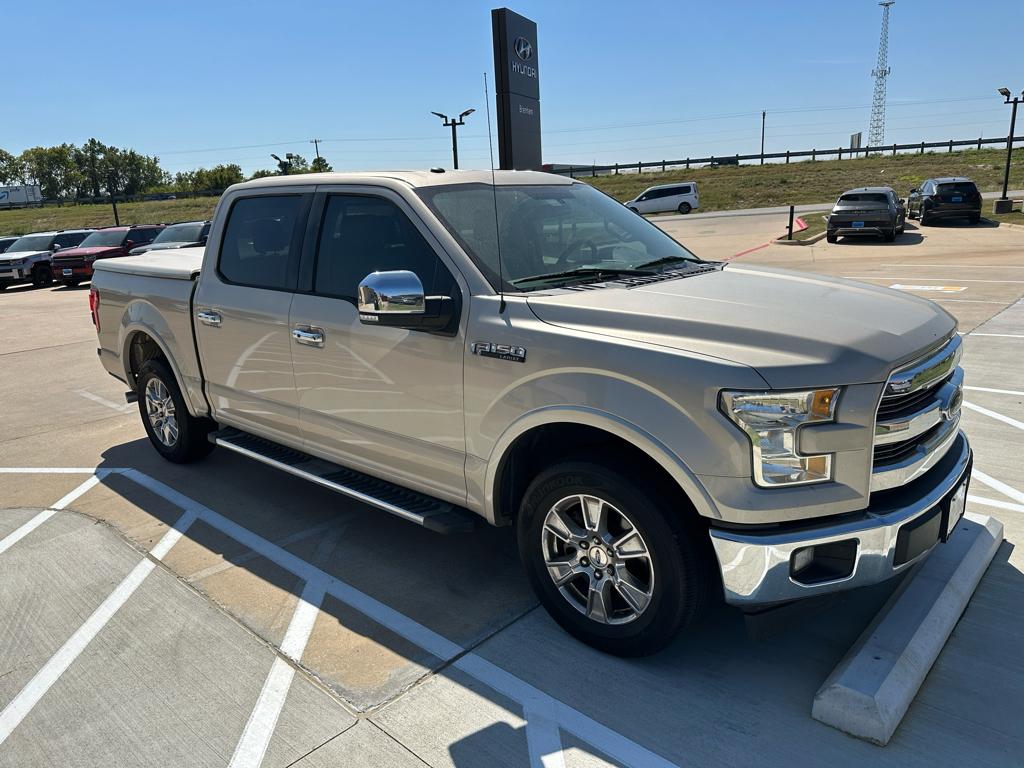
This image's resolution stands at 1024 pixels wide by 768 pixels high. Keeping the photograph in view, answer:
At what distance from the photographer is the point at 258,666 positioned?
Answer: 3309 millimetres

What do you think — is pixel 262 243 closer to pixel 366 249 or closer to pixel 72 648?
pixel 366 249

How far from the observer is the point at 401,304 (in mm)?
3285

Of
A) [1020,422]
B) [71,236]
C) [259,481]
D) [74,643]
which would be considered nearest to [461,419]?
[74,643]

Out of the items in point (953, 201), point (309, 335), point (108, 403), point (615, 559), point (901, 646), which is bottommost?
point (108, 403)

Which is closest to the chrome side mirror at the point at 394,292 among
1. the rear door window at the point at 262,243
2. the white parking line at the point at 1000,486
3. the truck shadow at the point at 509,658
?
the rear door window at the point at 262,243

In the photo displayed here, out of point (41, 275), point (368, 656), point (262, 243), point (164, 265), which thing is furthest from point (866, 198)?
point (41, 275)

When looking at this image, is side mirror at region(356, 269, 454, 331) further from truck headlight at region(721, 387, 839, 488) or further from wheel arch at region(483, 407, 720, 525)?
truck headlight at region(721, 387, 839, 488)

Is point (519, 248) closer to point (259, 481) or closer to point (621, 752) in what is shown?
point (621, 752)

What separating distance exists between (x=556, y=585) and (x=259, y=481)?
2.98 m

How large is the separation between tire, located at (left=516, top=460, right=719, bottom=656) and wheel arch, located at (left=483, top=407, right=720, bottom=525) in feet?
0.42

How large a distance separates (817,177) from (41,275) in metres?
42.7

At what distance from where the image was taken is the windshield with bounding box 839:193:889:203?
70.9 feet

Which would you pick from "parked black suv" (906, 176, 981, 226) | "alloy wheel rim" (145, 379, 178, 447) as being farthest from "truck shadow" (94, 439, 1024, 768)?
"parked black suv" (906, 176, 981, 226)

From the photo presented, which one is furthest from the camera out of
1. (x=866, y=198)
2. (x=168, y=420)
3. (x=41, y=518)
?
(x=866, y=198)
